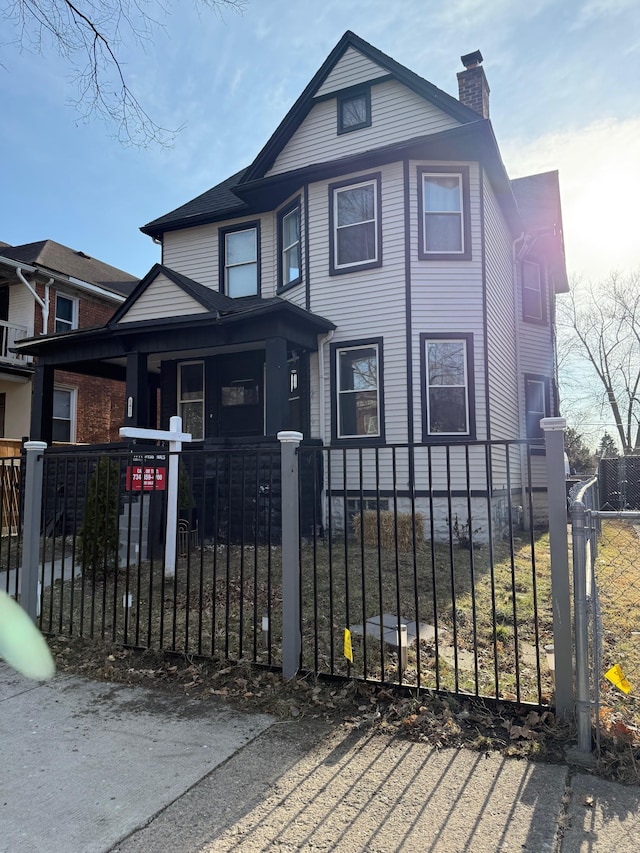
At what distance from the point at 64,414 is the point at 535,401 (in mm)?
13770

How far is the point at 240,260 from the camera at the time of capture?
12578 millimetres

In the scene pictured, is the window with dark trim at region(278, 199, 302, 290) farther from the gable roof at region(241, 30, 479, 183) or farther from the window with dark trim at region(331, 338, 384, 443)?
the window with dark trim at region(331, 338, 384, 443)

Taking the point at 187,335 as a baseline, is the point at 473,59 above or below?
above

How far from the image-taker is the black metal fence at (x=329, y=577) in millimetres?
3775

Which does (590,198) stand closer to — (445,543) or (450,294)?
(450,294)

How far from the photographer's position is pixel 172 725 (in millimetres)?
3416

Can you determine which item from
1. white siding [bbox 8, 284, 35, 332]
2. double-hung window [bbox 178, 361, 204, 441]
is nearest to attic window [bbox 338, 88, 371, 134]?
double-hung window [bbox 178, 361, 204, 441]

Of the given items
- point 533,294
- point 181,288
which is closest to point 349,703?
point 181,288

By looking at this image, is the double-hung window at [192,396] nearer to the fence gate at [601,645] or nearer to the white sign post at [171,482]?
the white sign post at [171,482]

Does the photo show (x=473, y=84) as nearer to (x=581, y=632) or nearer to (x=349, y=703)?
(x=581, y=632)

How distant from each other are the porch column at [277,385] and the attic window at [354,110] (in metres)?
5.02

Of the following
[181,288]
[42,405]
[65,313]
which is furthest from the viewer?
[65,313]

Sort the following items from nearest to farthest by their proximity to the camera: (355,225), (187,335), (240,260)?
(187,335) < (355,225) < (240,260)

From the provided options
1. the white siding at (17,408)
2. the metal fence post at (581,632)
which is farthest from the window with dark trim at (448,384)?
the white siding at (17,408)
